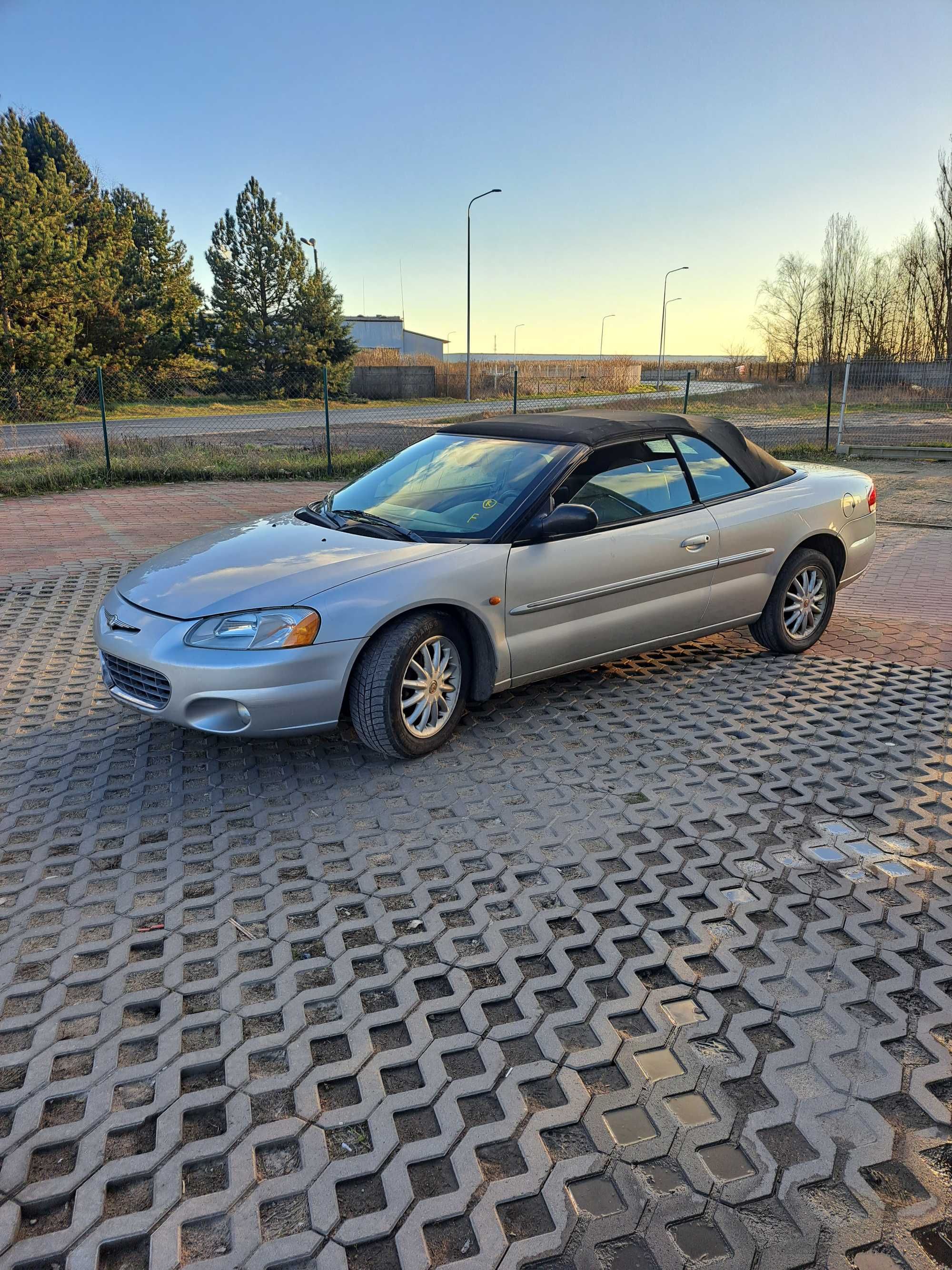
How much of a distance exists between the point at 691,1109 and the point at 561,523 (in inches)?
108

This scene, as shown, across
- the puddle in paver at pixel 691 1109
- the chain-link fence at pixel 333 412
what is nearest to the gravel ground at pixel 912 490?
the chain-link fence at pixel 333 412

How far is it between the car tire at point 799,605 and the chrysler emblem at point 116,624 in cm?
364

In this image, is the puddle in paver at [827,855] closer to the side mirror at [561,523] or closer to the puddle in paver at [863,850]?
the puddle in paver at [863,850]

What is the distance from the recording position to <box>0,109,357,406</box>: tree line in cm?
2886

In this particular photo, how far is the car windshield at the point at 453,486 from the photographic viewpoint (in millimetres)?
4512

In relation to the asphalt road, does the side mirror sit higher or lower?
lower

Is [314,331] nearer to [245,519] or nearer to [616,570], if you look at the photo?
[245,519]

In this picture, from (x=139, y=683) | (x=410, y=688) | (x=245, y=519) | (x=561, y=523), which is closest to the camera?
(x=139, y=683)

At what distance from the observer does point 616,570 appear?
4688 mm

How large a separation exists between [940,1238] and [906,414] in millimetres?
28363

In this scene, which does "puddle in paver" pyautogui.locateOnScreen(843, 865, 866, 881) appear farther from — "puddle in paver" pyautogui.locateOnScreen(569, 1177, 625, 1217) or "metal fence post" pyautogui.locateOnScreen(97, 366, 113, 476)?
"metal fence post" pyautogui.locateOnScreen(97, 366, 113, 476)

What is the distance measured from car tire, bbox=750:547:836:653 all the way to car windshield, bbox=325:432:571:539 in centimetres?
177

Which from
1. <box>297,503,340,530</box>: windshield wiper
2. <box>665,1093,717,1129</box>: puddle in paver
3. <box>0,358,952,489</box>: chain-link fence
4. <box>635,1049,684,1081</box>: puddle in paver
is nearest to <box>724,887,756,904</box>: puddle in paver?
<box>635,1049,684,1081</box>: puddle in paver

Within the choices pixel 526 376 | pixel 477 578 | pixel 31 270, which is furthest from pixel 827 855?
pixel 526 376
